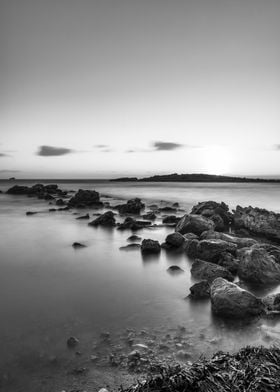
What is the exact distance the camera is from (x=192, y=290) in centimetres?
725

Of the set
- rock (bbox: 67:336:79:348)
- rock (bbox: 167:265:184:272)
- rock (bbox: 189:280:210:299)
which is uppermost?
rock (bbox: 189:280:210:299)

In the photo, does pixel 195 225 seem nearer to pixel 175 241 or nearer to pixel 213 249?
pixel 175 241

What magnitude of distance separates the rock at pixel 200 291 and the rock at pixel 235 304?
64 centimetres

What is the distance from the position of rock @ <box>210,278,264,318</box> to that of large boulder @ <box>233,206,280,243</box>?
26.8 feet

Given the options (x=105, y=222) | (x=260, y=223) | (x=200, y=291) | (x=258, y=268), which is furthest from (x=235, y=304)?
(x=105, y=222)

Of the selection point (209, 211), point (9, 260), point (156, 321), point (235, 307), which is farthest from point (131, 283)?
point (209, 211)

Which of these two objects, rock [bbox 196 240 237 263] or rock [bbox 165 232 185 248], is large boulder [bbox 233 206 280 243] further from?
rock [bbox 165 232 185 248]

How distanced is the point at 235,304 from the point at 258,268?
2549 mm

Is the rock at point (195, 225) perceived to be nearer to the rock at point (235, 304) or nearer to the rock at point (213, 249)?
the rock at point (213, 249)

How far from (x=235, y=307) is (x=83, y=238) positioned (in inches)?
407

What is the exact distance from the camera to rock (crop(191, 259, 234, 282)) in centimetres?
813

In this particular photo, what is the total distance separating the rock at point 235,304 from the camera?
5941 millimetres

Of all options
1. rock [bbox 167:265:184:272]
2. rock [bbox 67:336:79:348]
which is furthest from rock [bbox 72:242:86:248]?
rock [bbox 67:336:79:348]

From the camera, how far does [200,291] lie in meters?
7.12
